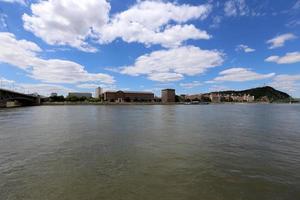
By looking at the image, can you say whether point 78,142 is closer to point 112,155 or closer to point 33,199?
point 112,155

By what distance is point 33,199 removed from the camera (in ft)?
28.3

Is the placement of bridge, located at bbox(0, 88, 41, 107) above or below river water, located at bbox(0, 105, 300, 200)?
above

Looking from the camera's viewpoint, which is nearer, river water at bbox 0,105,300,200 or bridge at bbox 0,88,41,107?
river water at bbox 0,105,300,200

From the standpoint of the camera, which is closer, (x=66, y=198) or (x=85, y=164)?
(x=66, y=198)

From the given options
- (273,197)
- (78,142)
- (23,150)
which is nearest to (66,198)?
(273,197)

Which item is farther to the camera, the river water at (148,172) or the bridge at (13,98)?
the bridge at (13,98)

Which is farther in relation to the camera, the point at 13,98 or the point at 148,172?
the point at 13,98

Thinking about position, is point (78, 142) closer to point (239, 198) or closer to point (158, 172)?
point (158, 172)

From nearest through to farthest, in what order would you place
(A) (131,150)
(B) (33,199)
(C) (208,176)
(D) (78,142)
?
(B) (33,199)
(C) (208,176)
(A) (131,150)
(D) (78,142)

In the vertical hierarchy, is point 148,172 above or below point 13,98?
below

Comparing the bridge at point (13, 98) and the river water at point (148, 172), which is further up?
the bridge at point (13, 98)

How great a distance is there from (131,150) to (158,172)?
17.7 ft

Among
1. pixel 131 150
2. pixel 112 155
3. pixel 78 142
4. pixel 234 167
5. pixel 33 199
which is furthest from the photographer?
pixel 78 142

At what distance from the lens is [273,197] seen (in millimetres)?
8906
